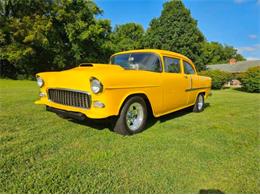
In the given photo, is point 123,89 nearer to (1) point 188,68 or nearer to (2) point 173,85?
(2) point 173,85

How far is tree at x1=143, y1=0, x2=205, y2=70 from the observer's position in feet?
104

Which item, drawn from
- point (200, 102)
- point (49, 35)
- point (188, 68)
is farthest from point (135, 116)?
point (49, 35)

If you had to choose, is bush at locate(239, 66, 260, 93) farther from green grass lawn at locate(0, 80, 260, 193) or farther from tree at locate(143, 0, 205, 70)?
green grass lawn at locate(0, 80, 260, 193)

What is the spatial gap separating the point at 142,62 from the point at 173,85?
955mm

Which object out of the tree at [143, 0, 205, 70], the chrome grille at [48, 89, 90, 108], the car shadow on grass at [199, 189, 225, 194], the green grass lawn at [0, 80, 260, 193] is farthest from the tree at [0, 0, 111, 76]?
the car shadow on grass at [199, 189, 225, 194]

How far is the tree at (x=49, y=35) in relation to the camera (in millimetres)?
23667

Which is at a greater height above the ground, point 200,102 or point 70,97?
point 70,97

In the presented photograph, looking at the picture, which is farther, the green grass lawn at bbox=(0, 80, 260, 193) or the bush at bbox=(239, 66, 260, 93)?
the bush at bbox=(239, 66, 260, 93)

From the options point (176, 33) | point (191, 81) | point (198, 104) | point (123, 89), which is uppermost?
point (176, 33)

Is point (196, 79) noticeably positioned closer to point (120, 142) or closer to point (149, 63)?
point (149, 63)

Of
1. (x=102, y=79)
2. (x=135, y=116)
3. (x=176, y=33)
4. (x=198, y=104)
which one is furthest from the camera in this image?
(x=176, y=33)

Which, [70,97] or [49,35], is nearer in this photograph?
[70,97]

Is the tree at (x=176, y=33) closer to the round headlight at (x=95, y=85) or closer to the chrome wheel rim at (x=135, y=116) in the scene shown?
the chrome wheel rim at (x=135, y=116)

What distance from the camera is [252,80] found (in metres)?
17.2
